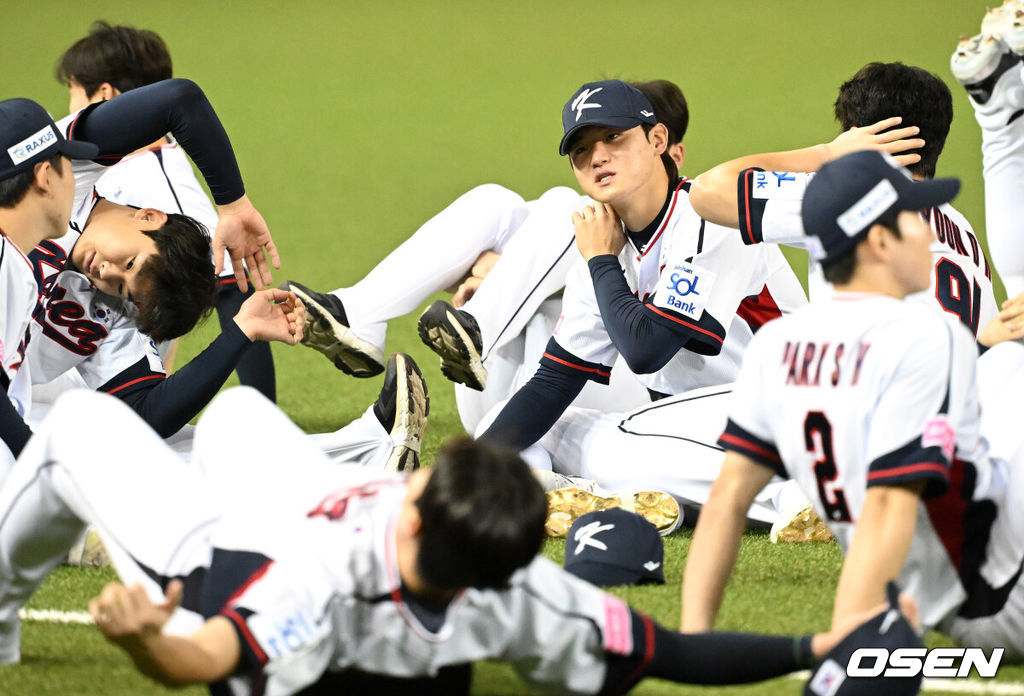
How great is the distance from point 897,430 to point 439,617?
752 mm

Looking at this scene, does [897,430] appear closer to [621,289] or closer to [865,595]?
[865,595]

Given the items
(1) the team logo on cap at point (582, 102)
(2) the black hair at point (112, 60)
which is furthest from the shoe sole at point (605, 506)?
(2) the black hair at point (112, 60)

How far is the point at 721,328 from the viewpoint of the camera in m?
3.58

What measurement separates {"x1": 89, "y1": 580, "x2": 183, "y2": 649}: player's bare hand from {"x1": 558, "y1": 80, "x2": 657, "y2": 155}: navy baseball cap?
217cm

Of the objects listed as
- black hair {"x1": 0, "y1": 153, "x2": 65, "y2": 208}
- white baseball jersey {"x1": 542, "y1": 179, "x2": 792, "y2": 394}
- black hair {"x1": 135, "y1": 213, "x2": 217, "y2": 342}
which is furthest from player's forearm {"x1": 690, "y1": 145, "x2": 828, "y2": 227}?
black hair {"x1": 0, "y1": 153, "x2": 65, "y2": 208}

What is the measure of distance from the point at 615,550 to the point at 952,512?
89cm

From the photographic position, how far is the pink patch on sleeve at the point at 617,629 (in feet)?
6.56

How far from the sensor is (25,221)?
10.9ft

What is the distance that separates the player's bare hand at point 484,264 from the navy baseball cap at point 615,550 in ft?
5.28

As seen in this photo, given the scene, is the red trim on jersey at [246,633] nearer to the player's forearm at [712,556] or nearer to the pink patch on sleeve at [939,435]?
the player's forearm at [712,556]

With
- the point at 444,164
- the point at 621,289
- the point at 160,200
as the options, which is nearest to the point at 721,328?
the point at 621,289

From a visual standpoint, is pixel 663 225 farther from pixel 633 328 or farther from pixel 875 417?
pixel 875 417

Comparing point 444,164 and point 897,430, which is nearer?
point 897,430

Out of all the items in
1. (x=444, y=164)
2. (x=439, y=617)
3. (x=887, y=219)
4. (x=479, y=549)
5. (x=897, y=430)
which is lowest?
(x=444, y=164)
